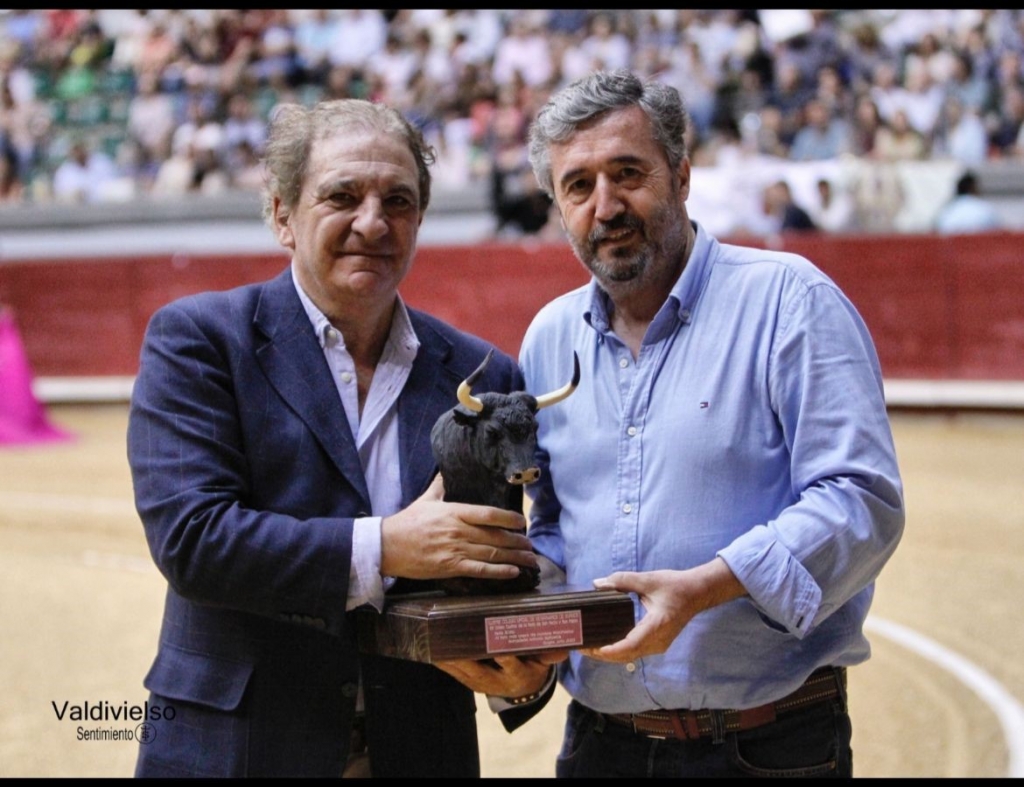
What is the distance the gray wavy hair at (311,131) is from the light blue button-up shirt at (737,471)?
38cm

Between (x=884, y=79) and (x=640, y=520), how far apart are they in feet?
31.1

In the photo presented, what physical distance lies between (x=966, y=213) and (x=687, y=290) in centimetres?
855

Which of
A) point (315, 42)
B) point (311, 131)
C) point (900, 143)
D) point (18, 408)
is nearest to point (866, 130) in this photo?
point (900, 143)

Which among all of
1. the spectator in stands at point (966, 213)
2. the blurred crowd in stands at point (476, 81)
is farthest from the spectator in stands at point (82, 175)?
the spectator in stands at point (966, 213)

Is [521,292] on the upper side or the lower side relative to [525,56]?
lower

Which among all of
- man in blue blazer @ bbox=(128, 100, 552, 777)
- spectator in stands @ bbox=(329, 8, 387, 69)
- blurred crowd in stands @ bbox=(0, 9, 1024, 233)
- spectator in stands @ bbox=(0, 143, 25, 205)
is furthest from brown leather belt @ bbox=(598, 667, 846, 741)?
spectator in stands @ bbox=(0, 143, 25, 205)

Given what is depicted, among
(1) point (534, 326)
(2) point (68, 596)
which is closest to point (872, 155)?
(2) point (68, 596)

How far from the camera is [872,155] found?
10367 millimetres

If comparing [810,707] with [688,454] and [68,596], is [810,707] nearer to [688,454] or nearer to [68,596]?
[688,454]

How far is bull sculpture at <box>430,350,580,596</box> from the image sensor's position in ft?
6.24

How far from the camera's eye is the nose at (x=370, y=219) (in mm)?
1985

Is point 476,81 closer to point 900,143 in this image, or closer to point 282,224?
point 900,143

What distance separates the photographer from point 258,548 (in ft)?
6.09

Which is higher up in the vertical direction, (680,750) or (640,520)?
(640,520)
